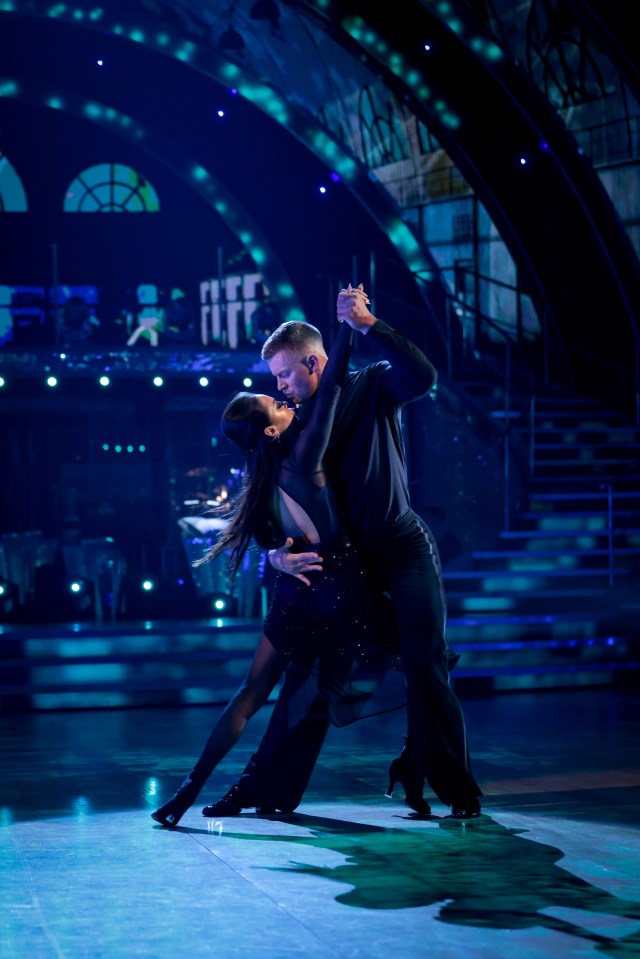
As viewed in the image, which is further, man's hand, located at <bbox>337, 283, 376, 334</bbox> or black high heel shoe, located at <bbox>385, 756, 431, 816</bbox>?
black high heel shoe, located at <bbox>385, 756, 431, 816</bbox>

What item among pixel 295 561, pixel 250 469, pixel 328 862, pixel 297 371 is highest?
pixel 297 371

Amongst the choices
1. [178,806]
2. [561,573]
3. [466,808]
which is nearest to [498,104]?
[561,573]

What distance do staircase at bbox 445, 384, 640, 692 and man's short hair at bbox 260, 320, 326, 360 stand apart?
445 cm

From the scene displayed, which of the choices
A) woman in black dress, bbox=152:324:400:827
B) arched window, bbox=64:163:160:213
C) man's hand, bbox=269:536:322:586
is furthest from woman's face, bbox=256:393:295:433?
arched window, bbox=64:163:160:213

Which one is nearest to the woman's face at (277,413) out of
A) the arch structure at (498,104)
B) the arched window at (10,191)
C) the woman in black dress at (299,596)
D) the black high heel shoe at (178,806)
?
the woman in black dress at (299,596)

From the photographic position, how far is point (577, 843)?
172 inches

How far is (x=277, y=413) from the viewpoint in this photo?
4.54m

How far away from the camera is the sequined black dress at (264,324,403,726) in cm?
455

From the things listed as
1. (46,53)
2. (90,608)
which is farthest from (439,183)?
(90,608)

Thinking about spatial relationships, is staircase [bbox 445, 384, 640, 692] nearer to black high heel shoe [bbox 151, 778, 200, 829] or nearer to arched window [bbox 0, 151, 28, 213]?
black high heel shoe [bbox 151, 778, 200, 829]

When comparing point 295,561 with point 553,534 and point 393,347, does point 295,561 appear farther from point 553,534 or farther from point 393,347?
point 553,534

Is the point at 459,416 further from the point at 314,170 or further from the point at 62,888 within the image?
the point at 62,888

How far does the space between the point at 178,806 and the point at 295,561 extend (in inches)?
34.7

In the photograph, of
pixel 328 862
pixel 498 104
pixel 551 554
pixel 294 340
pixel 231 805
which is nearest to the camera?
pixel 328 862
